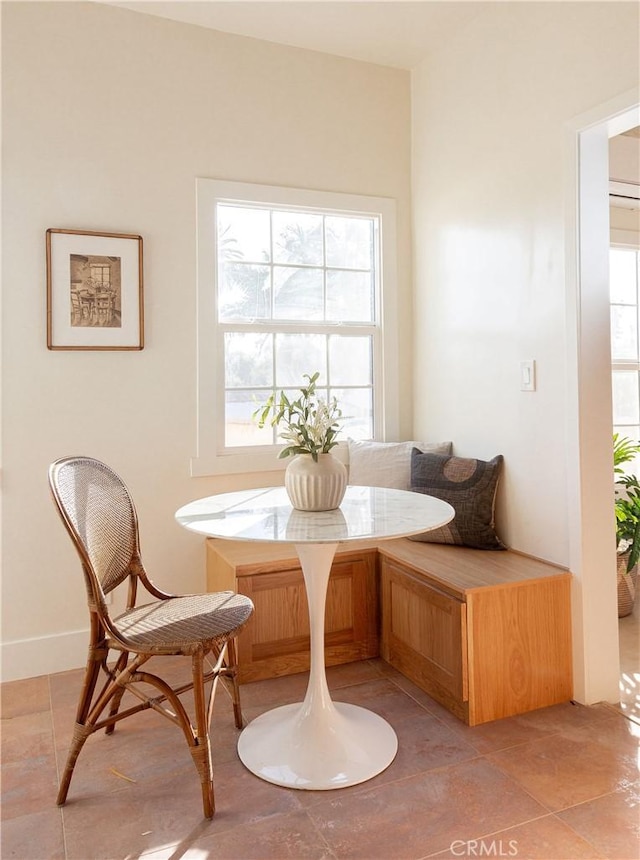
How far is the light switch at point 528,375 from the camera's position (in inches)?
101

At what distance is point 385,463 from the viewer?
315 centimetres

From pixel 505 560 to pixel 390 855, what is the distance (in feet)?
4.11

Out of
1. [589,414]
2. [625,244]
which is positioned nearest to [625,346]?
[625,244]

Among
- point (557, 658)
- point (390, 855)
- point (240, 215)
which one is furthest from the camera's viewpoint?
point (240, 215)

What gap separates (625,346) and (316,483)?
2831 millimetres

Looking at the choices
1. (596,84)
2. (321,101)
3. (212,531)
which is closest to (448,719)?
(212,531)

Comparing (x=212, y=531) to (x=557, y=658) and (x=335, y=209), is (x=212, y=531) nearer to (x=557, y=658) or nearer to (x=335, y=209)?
(x=557, y=658)

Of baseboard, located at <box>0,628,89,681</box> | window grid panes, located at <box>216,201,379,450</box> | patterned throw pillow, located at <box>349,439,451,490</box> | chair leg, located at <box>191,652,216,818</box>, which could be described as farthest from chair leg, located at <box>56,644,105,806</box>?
patterned throw pillow, located at <box>349,439,451,490</box>

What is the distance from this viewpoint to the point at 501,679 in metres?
2.28

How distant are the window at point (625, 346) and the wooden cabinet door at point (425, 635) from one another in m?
2.10

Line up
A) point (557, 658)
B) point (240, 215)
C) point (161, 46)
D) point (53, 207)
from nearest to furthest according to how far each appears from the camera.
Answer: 1. point (557, 658)
2. point (53, 207)
3. point (161, 46)
4. point (240, 215)

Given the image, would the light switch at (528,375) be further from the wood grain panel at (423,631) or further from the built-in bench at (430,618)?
the wood grain panel at (423,631)

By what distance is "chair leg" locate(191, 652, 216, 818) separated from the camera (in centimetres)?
174

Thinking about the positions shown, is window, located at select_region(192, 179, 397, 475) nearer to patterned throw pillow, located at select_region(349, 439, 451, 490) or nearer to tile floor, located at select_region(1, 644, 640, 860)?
patterned throw pillow, located at select_region(349, 439, 451, 490)
